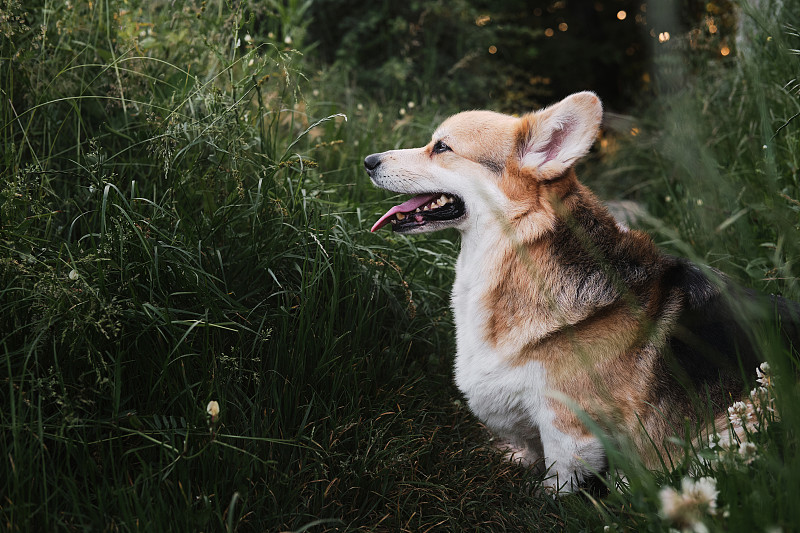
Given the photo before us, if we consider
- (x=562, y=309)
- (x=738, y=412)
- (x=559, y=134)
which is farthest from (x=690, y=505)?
(x=559, y=134)

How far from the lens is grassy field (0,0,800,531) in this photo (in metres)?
1.89

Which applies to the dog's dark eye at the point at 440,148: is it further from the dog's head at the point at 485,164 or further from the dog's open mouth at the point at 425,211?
the dog's open mouth at the point at 425,211

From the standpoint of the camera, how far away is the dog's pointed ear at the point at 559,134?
2.56 meters

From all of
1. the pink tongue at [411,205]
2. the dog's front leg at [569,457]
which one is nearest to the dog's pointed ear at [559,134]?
the pink tongue at [411,205]

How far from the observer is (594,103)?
2.55 m

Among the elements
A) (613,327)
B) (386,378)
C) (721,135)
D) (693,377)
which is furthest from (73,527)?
(721,135)

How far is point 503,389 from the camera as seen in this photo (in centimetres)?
254

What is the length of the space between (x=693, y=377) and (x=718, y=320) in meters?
0.24

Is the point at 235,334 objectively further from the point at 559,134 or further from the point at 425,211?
the point at 559,134

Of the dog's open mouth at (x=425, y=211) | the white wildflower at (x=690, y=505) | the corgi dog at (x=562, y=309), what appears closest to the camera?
the white wildflower at (x=690, y=505)

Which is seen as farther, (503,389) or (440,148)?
(440,148)

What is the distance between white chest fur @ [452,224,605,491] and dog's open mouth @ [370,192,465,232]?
14cm

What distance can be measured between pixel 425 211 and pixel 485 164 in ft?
1.16

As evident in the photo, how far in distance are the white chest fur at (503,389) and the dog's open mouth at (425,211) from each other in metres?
0.14
